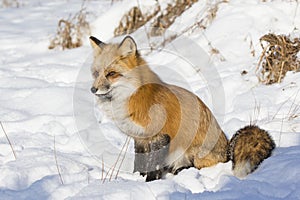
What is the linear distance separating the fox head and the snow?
2.78 ft

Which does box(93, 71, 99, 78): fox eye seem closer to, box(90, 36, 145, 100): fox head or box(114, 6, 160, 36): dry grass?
box(90, 36, 145, 100): fox head

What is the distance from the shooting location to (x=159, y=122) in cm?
458

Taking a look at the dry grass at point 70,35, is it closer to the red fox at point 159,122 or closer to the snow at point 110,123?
the snow at point 110,123

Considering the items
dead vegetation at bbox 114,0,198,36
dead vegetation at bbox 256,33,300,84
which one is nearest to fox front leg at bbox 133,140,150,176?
dead vegetation at bbox 256,33,300,84

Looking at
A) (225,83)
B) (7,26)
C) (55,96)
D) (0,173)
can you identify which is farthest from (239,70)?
(7,26)

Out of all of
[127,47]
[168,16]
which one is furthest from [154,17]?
[127,47]

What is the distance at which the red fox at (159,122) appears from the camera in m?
4.55

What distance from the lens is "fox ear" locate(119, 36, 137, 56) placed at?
4.67 metres

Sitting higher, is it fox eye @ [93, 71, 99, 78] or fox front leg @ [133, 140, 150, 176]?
fox eye @ [93, 71, 99, 78]

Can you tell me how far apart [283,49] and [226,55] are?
4.41ft

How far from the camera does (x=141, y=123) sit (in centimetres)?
457

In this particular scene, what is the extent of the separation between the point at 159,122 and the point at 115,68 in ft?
2.22

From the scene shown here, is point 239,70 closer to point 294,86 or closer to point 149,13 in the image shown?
point 294,86

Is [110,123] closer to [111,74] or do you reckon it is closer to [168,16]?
[111,74]
